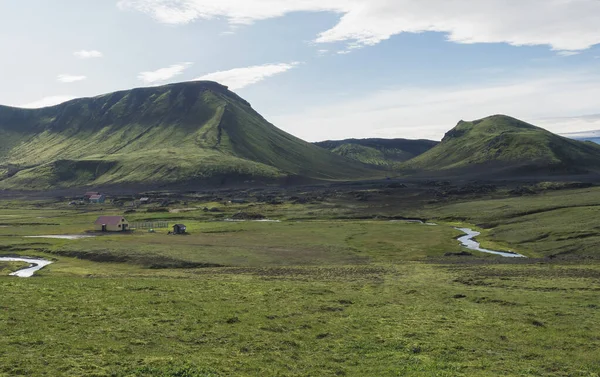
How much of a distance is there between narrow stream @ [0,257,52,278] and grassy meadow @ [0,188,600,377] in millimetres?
2453

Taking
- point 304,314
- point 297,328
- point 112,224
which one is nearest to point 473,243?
point 304,314

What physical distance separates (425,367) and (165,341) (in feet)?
56.2

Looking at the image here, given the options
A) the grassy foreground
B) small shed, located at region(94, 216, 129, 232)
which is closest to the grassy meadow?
the grassy foreground

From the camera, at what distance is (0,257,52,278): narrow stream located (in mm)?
72062

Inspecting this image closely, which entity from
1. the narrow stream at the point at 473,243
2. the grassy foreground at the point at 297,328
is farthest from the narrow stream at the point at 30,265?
the narrow stream at the point at 473,243

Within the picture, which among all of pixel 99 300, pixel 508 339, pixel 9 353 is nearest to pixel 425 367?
pixel 508 339

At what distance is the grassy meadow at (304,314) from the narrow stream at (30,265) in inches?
96.6

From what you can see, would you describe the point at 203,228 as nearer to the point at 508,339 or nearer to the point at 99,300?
the point at 99,300

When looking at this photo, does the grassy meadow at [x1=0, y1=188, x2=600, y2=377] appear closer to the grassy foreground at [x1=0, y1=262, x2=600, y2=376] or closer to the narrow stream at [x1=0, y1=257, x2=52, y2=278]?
the grassy foreground at [x1=0, y1=262, x2=600, y2=376]

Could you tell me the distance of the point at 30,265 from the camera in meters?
81.7

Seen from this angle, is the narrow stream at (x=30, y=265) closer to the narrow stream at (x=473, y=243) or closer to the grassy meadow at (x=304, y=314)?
the grassy meadow at (x=304, y=314)

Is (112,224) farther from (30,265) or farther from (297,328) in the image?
(297,328)

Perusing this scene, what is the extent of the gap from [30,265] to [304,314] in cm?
6324

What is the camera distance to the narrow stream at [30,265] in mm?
72062
